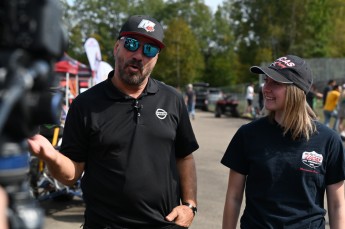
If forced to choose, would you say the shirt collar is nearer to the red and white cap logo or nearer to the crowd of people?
the crowd of people

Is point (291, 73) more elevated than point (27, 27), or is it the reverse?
point (27, 27)

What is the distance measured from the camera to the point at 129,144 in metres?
2.84

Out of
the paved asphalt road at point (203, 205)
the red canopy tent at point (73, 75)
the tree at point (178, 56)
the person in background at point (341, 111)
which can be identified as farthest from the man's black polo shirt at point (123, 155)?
the tree at point (178, 56)

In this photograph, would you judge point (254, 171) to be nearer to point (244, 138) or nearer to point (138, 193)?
point (244, 138)

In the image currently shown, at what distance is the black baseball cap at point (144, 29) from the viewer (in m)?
2.96

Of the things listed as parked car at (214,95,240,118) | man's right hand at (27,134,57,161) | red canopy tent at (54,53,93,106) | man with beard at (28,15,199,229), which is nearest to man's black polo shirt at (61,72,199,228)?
man with beard at (28,15,199,229)

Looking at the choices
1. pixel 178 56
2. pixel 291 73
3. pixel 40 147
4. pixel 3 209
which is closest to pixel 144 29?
pixel 291 73

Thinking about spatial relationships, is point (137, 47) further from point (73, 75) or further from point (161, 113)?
point (73, 75)

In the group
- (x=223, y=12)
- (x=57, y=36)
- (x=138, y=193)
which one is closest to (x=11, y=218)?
(x=57, y=36)

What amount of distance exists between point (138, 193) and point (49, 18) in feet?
5.89

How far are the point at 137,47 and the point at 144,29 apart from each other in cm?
11

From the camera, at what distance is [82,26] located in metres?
78.2

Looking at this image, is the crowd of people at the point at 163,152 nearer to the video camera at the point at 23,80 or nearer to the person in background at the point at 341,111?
the video camera at the point at 23,80

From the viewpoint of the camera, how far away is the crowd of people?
112 inches
